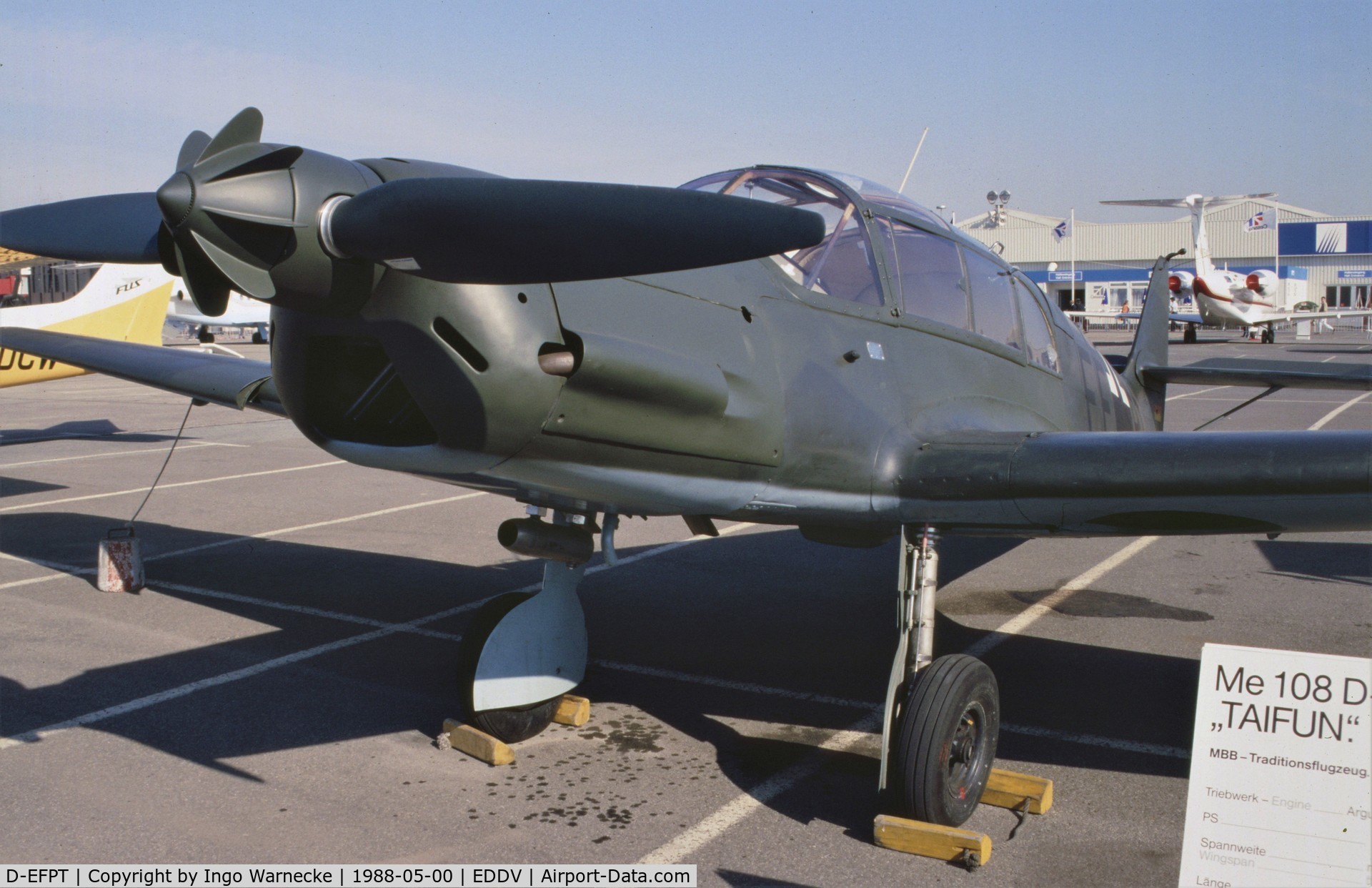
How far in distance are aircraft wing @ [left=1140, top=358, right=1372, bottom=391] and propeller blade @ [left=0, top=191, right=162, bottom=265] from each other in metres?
6.02

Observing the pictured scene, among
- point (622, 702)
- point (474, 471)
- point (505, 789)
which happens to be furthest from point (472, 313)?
point (622, 702)

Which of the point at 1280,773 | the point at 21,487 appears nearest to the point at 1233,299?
the point at 21,487

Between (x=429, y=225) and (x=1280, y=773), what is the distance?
A: 8.05ft

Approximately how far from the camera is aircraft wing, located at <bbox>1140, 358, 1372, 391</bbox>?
654 cm

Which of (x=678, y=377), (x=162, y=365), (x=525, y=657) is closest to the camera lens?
(x=678, y=377)

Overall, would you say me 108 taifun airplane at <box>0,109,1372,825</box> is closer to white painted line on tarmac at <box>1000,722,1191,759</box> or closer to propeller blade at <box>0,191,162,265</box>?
propeller blade at <box>0,191,162,265</box>

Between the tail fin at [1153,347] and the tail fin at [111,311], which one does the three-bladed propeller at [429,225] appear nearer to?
the tail fin at [1153,347]

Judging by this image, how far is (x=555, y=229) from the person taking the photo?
2.70 meters

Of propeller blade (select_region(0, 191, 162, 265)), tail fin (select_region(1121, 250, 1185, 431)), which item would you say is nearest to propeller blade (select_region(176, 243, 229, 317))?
propeller blade (select_region(0, 191, 162, 265))

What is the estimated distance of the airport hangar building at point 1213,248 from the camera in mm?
77188

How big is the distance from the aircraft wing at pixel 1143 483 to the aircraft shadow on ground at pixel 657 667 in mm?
1136

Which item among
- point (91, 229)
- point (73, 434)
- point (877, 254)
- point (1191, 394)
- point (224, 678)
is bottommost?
point (224, 678)

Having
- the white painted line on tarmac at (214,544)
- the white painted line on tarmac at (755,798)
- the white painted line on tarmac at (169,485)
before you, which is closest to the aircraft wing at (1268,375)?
the white painted line on tarmac at (755,798)

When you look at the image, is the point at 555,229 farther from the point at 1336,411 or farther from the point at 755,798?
the point at 1336,411
